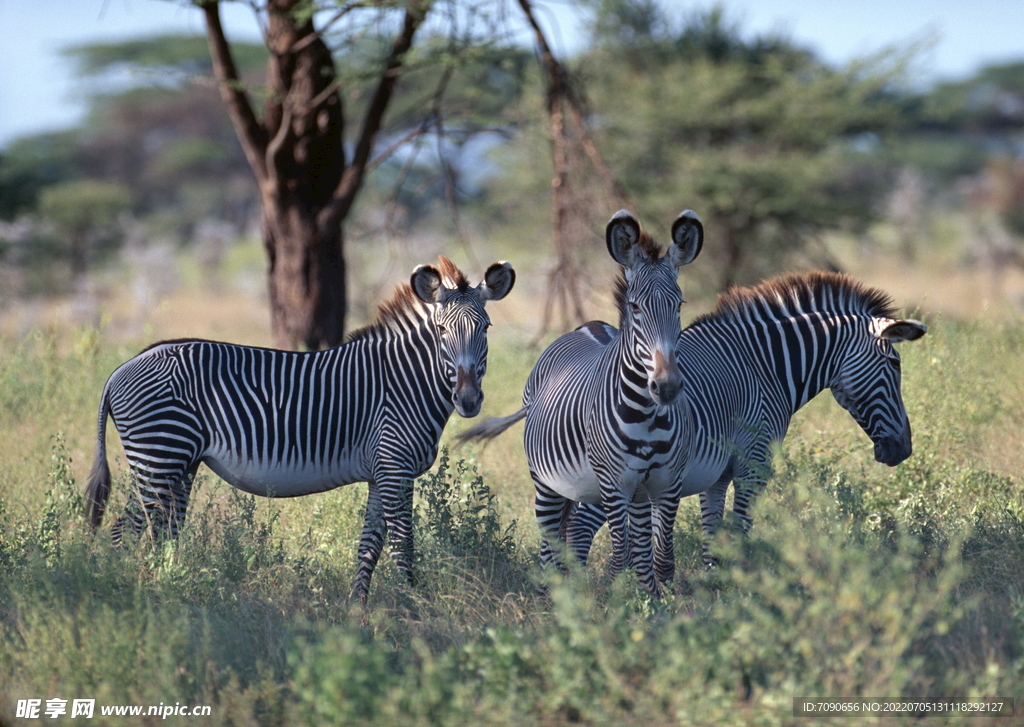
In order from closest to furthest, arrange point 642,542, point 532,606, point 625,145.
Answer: point 642,542 → point 532,606 → point 625,145

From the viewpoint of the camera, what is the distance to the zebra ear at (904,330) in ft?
16.4

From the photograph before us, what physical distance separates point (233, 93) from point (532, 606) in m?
5.78

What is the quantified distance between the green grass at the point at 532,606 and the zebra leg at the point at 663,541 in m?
0.16

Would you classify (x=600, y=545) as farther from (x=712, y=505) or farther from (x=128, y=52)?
(x=128, y=52)

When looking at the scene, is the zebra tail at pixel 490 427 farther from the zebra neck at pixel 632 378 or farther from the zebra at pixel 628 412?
the zebra neck at pixel 632 378

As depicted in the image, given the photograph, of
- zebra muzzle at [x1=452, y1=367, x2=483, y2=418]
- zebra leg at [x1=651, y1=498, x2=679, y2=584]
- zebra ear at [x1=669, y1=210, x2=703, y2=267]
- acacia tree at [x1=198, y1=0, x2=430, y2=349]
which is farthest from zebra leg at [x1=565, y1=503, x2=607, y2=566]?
acacia tree at [x1=198, y1=0, x2=430, y2=349]

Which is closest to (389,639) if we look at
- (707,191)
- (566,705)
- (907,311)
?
(566,705)

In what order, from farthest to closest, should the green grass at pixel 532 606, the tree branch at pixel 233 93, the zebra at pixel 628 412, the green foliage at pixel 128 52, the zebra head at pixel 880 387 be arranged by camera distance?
1. the green foliage at pixel 128 52
2. the tree branch at pixel 233 93
3. the zebra head at pixel 880 387
4. the zebra at pixel 628 412
5. the green grass at pixel 532 606

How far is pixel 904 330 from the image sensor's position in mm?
5074

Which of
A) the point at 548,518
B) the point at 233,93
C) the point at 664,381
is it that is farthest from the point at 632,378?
the point at 233,93

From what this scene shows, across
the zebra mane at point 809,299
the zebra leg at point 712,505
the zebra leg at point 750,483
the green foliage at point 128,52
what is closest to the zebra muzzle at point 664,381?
the zebra leg at point 750,483

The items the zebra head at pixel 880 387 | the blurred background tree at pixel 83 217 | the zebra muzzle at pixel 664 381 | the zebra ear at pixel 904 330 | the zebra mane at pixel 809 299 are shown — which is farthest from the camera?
the blurred background tree at pixel 83 217

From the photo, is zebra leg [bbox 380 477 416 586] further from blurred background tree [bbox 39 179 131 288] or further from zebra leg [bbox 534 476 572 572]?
blurred background tree [bbox 39 179 131 288]

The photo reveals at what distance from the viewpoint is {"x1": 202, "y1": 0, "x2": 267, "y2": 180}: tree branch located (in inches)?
325
